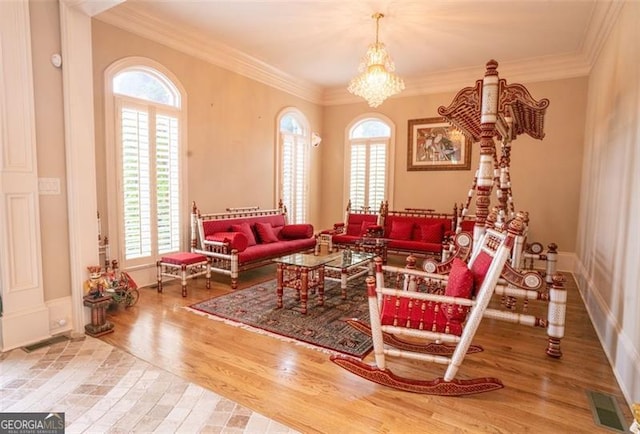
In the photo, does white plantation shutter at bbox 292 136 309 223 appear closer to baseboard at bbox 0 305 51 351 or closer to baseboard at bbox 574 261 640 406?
baseboard at bbox 0 305 51 351

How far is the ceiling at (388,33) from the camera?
4.17 m

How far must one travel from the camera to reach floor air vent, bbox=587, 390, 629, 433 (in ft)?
6.94

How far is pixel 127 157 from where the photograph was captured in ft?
14.6

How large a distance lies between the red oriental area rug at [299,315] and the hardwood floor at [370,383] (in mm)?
150

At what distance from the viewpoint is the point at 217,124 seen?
5.61 meters

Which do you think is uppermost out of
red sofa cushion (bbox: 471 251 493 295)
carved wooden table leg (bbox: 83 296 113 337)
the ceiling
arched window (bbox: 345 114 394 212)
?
the ceiling

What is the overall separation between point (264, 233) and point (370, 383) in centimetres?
359

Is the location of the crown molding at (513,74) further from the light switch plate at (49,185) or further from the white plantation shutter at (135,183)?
the light switch plate at (49,185)

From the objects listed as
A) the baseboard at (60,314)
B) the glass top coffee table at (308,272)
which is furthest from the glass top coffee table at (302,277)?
the baseboard at (60,314)

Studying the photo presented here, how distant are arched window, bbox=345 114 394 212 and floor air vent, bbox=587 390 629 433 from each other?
5.25m

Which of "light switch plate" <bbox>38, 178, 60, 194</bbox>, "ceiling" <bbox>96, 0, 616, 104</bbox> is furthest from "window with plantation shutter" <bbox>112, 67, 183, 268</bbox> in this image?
"light switch plate" <bbox>38, 178, 60, 194</bbox>

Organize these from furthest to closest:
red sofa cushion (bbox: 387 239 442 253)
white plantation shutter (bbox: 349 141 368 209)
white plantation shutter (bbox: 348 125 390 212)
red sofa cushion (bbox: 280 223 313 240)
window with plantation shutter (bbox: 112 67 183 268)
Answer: white plantation shutter (bbox: 349 141 368 209)
white plantation shutter (bbox: 348 125 390 212)
red sofa cushion (bbox: 280 223 313 240)
red sofa cushion (bbox: 387 239 442 253)
window with plantation shutter (bbox: 112 67 183 268)

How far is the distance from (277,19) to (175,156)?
224cm

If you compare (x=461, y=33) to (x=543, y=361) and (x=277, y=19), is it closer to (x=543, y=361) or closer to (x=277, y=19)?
(x=277, y=19)
